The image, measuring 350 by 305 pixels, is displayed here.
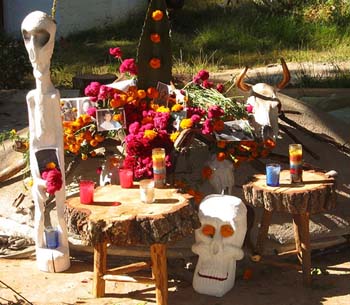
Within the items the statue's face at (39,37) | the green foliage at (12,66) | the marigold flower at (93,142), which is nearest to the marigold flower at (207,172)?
the marigold flower at (93,142)

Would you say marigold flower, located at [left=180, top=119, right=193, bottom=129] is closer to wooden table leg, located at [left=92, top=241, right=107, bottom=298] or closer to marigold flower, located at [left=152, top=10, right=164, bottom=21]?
marigold flower, located at [left=152, top=10, right=164, bottom=21]

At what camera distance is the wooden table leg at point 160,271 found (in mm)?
5363

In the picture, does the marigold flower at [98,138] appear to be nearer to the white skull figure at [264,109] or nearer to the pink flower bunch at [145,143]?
the pink flower bunch at [145,143]

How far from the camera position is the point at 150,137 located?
5988 mm

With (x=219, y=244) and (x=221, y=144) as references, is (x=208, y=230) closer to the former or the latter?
(x=219, y=244)

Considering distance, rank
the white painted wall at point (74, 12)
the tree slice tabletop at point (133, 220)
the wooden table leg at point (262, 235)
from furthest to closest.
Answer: the white painted wall at point (74, 12) < the wooden table leg at point (262, 235) < the tree slice tabletop at point (133, 220)

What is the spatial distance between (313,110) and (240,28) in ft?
21.7

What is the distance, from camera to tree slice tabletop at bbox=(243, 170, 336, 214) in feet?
18.2

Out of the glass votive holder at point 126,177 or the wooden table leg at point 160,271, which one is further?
the glass votive holder at point 126,177

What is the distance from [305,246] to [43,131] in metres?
1.85

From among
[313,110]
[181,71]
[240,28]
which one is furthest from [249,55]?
[313,110]

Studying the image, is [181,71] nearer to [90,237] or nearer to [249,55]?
[249,55]

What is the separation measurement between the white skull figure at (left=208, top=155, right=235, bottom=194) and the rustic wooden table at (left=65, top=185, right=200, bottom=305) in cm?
57

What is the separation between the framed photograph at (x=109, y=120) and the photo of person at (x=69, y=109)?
36cm
